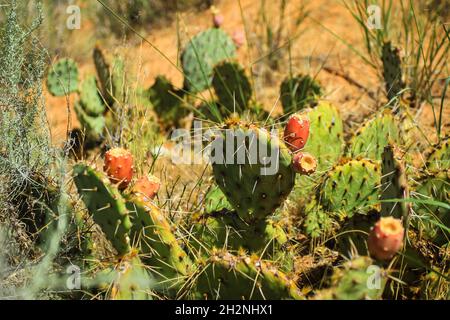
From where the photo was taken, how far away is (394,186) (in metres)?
2.22

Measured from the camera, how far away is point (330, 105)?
10.4 feet

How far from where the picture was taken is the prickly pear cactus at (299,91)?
369cm

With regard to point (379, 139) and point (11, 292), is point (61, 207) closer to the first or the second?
point (11, 292)

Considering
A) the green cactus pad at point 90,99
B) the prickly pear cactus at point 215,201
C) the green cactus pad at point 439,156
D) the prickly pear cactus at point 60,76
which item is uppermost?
the prickly pear cactus at point 60,76

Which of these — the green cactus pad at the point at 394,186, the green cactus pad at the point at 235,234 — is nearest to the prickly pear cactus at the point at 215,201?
the green cactus pad at the point at 235,234

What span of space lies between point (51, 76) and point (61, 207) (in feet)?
6.72

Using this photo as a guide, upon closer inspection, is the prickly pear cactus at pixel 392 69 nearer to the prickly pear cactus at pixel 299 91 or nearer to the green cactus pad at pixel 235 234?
the prickly pear cactus at pixel 299 91

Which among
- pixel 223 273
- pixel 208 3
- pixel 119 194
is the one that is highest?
pixel 208 3

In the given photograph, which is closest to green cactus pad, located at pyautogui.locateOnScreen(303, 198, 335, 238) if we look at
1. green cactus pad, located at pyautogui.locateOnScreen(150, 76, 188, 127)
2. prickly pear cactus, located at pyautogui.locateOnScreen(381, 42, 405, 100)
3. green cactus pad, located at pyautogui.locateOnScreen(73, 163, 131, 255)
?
green cactus pad, located at pyautogui.locateOnScreen(73, 163, 131, 255)

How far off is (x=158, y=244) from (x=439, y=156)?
45.4 inches

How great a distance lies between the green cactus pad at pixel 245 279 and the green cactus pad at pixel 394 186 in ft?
1.38

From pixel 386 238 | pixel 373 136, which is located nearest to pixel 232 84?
pixel 373 136

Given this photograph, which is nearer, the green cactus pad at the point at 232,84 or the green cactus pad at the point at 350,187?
the green cactus pad at the point at 350,187
